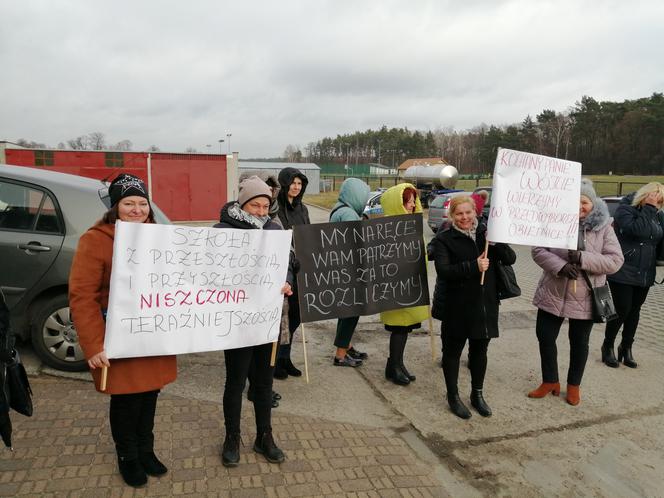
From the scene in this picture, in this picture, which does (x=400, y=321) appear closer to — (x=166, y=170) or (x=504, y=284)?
(x=504, y=284)

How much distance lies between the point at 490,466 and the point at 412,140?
102258 millimetres

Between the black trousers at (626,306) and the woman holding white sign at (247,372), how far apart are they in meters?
3.72

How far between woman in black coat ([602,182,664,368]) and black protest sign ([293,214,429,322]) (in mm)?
2108

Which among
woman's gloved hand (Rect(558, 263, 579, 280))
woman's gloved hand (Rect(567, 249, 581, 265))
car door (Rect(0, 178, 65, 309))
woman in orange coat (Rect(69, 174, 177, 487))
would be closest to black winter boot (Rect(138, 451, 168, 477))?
woman in orange coat (Rect(69, 174, 177, 487))

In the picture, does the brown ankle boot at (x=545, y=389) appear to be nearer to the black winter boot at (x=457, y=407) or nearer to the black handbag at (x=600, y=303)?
the black handbag at (x=600, y=303)

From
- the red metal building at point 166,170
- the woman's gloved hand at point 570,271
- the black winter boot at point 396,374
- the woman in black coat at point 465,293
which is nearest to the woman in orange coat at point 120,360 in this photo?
the woman in black coat at point 465,293

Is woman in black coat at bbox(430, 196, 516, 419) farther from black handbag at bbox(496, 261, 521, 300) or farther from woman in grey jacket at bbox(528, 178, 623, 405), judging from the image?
woman in grey jacket at bbox(528, 178, 623, 405)

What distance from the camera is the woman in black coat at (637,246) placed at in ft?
16.0

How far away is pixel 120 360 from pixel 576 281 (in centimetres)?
357

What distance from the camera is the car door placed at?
13.2 ft

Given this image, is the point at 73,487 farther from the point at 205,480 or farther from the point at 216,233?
the point at 216,233

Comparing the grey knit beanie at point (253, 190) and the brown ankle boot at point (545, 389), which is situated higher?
the grey knit beanie at point (253, 190)

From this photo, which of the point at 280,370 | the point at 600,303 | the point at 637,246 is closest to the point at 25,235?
the point at 280,370

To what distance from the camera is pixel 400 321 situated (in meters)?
4.62
